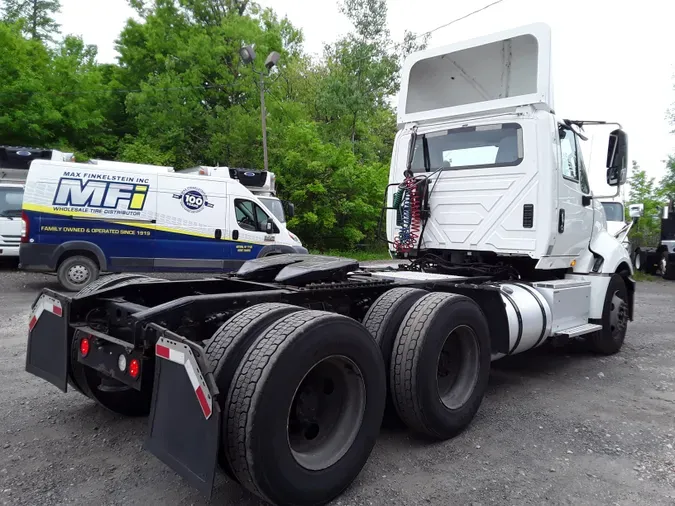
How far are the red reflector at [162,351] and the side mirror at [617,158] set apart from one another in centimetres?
536

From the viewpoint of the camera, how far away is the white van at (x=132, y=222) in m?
9.79

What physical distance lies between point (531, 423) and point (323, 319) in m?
2.27

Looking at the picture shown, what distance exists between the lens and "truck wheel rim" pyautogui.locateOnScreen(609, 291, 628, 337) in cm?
620

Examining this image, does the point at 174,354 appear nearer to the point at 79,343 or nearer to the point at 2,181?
the point at 79,343

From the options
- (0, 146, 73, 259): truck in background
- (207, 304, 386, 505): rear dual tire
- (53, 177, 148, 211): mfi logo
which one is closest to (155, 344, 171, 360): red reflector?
(207, 304, 386, 505): rear dual tire

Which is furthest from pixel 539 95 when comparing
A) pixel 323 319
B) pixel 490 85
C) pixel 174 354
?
pixel 174 354

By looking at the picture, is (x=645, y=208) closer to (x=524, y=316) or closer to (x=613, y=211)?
(x=613, y=211)

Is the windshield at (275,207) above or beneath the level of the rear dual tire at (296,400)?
above

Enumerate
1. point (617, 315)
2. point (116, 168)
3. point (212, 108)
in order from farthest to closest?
point (212, 108) < point (116, 168) < point (617, 315)

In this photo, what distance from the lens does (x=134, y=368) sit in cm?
281

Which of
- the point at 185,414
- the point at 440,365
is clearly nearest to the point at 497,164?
the point at 440,365

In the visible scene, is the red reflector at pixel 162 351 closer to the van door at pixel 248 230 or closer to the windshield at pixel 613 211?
the van door at pixel 248 230

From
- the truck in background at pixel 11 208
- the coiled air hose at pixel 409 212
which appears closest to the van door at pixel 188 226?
the truck in background at pixel 11 208

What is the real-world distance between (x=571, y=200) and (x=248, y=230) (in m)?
7.79
